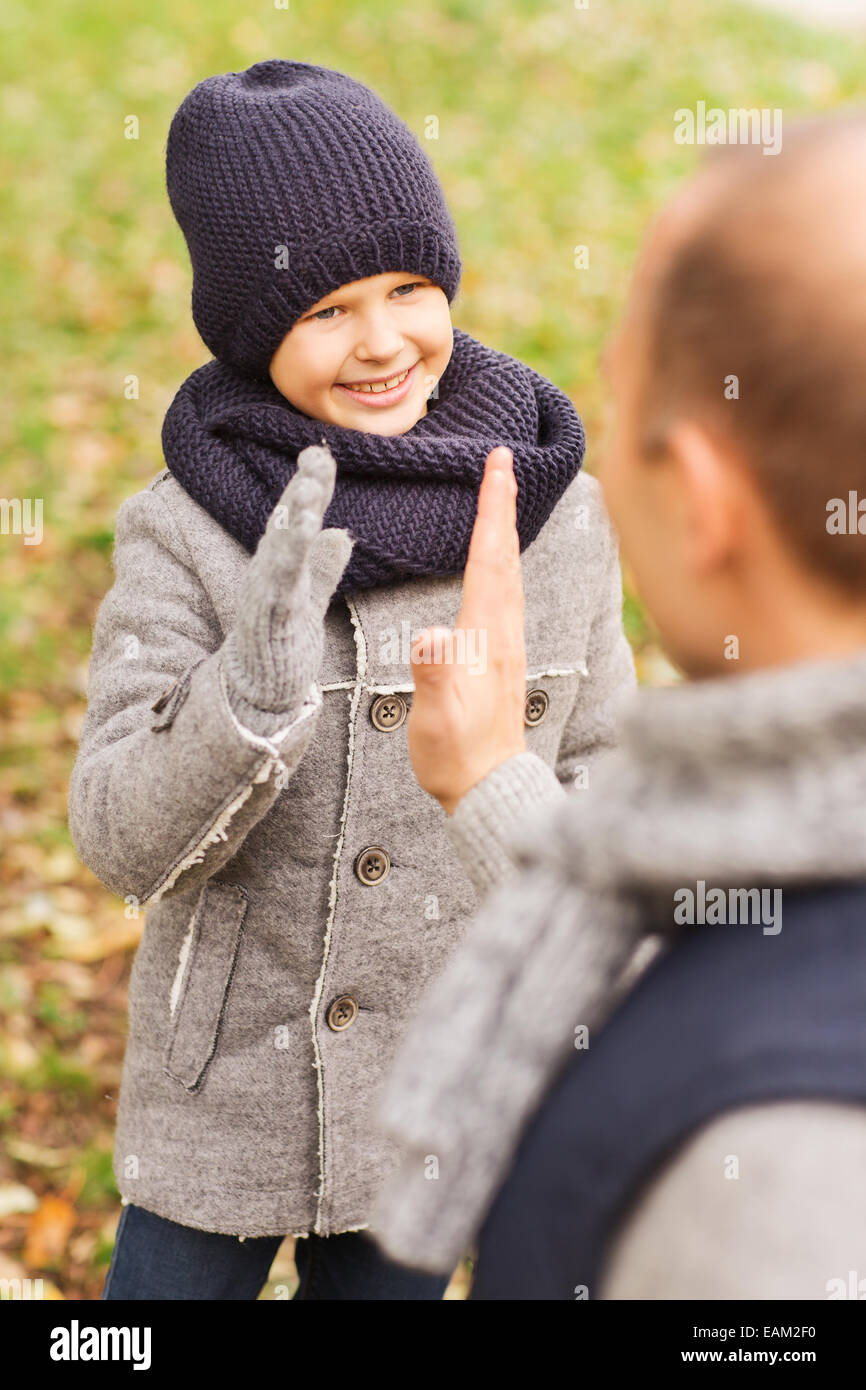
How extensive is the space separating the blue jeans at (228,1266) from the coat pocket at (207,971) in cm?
25

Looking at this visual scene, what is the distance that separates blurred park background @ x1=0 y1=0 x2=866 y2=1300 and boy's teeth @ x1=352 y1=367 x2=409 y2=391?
1990 mm

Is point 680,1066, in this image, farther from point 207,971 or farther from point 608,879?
point 207,971

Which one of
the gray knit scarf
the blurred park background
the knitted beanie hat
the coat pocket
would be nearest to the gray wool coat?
the coat pocket

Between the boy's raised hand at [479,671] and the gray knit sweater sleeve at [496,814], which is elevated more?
the boy's raised hand at [479,671]

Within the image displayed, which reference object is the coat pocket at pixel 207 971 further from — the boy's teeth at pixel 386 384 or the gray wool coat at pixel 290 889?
the boy's teeth at pixel 386 384

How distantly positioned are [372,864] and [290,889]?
0.12 metres

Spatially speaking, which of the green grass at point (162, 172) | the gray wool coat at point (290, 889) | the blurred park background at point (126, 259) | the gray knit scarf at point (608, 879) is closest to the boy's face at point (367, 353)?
the gray wool coat at point (290, 889)

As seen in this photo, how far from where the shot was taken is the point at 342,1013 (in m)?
1.89

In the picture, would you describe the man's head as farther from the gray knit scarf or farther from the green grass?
the green grass

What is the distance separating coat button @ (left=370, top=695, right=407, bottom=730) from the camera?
180 cm

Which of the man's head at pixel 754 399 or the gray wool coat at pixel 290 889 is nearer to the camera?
the man's head at pixel 754 399

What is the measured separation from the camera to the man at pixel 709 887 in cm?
84
